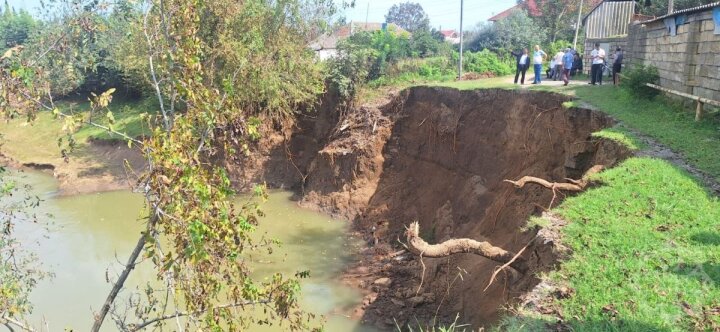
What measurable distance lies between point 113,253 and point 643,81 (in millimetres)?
14603

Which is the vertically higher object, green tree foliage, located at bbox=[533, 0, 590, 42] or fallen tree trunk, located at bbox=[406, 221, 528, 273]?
green tree foliage, located at bbox=[533, 0, 590, 42]

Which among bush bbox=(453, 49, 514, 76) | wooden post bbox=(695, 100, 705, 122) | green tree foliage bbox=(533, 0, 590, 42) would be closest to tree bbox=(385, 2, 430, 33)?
green tree foliage bbox=(533, 0, 590, 42)

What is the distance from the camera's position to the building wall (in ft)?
69.8

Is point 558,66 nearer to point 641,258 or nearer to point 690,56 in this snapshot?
point 690,56

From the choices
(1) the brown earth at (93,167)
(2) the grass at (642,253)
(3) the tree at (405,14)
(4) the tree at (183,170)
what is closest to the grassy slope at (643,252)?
(2) the grass at (642,253)

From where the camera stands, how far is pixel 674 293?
4922 millimetres

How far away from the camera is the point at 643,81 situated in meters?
12.8

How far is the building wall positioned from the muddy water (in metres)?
14.1

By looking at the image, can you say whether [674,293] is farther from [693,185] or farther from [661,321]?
[693,185]

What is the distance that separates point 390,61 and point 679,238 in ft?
54.8

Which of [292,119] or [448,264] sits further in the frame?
[292,119]

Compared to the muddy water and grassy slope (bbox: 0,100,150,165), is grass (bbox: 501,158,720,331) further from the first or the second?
grassy slope (bbox: 0,100,150,165)

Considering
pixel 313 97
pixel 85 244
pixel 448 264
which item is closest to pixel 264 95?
pixel 313 97

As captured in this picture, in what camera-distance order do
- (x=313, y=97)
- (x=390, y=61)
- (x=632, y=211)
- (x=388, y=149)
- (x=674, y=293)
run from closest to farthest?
(x=674, y=293), (x=632, y=211), (x=388, y=149), (x=313, y=97), (x=390, y=61)
